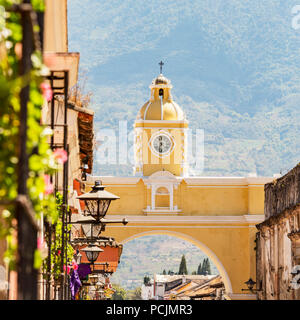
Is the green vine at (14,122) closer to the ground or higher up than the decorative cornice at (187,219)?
closer to the ground

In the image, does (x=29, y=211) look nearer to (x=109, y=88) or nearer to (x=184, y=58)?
(x=109, y=88)

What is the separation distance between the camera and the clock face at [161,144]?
142ft

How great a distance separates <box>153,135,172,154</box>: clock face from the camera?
43375 mm

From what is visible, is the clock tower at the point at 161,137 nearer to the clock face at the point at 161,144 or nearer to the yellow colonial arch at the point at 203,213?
the clock face at the point at 161,144

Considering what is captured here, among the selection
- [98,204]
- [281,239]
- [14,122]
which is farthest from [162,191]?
[14,122]

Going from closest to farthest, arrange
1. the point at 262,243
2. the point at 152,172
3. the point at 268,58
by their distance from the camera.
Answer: the point at 262,243 < the point at 152,172 < the point at 268,58

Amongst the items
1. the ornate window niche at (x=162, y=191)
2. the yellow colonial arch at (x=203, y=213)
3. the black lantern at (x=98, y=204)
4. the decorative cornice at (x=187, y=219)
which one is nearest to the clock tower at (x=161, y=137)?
the yellow colonial arch at (x=203, y=213)

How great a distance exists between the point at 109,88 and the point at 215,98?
1706 cm

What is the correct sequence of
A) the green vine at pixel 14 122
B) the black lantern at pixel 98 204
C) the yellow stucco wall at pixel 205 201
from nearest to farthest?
the green vine at pixel 14 122
the black lantern at pixel 98 204
the yellow stucco wall at pixel 205 201

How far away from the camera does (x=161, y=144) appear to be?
43.4 m

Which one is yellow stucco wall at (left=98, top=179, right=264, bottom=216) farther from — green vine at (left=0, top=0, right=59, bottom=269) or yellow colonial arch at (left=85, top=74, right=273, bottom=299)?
green vine at (left=0, top=0, right=59, bottom=269)

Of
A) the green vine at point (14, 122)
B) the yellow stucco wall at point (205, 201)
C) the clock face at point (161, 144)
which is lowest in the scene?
the green vine at point (14, 122)
